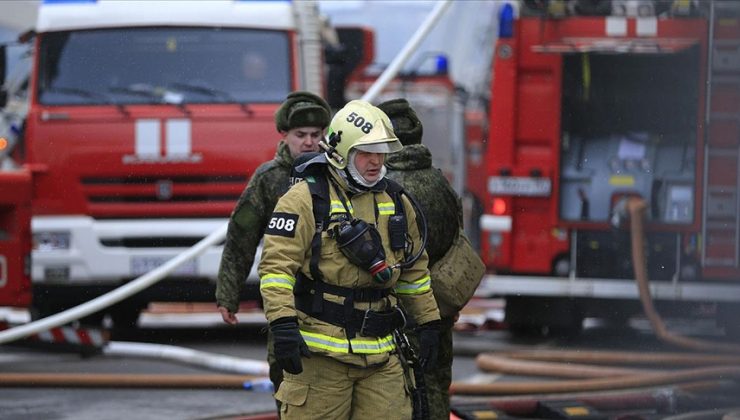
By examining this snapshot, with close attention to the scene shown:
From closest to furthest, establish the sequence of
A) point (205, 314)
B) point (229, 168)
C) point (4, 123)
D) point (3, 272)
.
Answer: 1. point (3, 272)
2. point (229, 168)
3. point (4, 123)
4. point (205, 314)

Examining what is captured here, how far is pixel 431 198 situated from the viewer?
6262 millimetres

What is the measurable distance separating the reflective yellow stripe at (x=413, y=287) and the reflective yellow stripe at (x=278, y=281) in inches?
21.7

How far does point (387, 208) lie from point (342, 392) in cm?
68

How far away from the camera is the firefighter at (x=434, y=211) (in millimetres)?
6250

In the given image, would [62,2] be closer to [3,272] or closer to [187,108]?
[187,108]

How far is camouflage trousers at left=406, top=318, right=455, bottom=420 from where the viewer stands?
20.5ft

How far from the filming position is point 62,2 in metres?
11.2

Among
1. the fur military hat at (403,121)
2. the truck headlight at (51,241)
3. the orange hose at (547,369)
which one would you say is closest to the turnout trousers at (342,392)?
the fur military hat at (403,121)

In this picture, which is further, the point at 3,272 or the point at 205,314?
the point at 205,314

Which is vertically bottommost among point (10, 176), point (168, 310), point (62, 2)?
point (168, 310)

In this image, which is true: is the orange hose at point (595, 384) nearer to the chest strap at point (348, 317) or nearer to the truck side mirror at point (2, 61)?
the chest strap at point (348, 317)

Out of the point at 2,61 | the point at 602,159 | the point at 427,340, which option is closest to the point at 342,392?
the point at 427,340

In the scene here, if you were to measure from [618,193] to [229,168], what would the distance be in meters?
3.10

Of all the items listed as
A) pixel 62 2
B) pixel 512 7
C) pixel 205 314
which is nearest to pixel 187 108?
pixel 62 2
